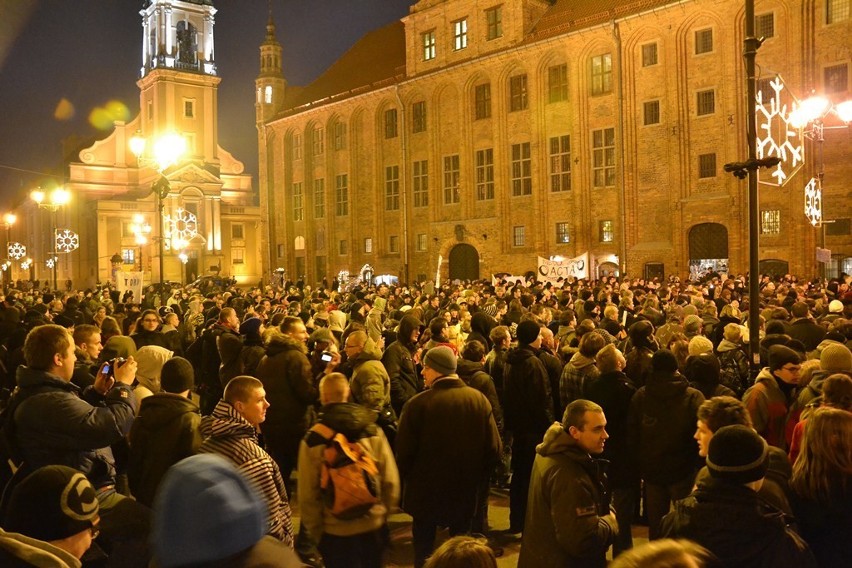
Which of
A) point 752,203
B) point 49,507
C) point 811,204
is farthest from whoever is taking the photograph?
point 811,204

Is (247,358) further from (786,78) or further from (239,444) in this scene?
(786,78)

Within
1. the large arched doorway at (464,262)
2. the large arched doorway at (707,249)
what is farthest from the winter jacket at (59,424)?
the large arched doorway at (464,262)

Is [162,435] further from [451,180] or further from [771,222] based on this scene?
[451,180]

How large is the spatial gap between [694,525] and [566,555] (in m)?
0.96

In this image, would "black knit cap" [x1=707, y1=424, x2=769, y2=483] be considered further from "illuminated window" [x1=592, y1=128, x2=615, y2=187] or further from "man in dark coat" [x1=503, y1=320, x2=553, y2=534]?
"illuminated window" [x1=592, y1=128, x2=615, y2=187]

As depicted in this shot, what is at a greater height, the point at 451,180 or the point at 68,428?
the point at 451,180

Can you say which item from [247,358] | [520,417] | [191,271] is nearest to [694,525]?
[520,417]

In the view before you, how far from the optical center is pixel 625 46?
33.1 meters

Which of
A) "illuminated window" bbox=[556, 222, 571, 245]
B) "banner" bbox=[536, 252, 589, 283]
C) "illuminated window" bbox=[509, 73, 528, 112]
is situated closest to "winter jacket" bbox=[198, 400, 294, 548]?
"banner" bbox=[536, 252, 589, 283]

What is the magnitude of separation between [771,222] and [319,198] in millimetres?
29237

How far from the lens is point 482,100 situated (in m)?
39.1

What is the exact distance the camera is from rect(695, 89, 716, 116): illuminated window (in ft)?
101

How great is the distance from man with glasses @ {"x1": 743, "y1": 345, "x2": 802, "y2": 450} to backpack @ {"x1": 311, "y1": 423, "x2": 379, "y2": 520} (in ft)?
10.3

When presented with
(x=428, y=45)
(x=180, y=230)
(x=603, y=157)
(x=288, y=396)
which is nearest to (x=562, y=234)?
(x=603, y=157)
